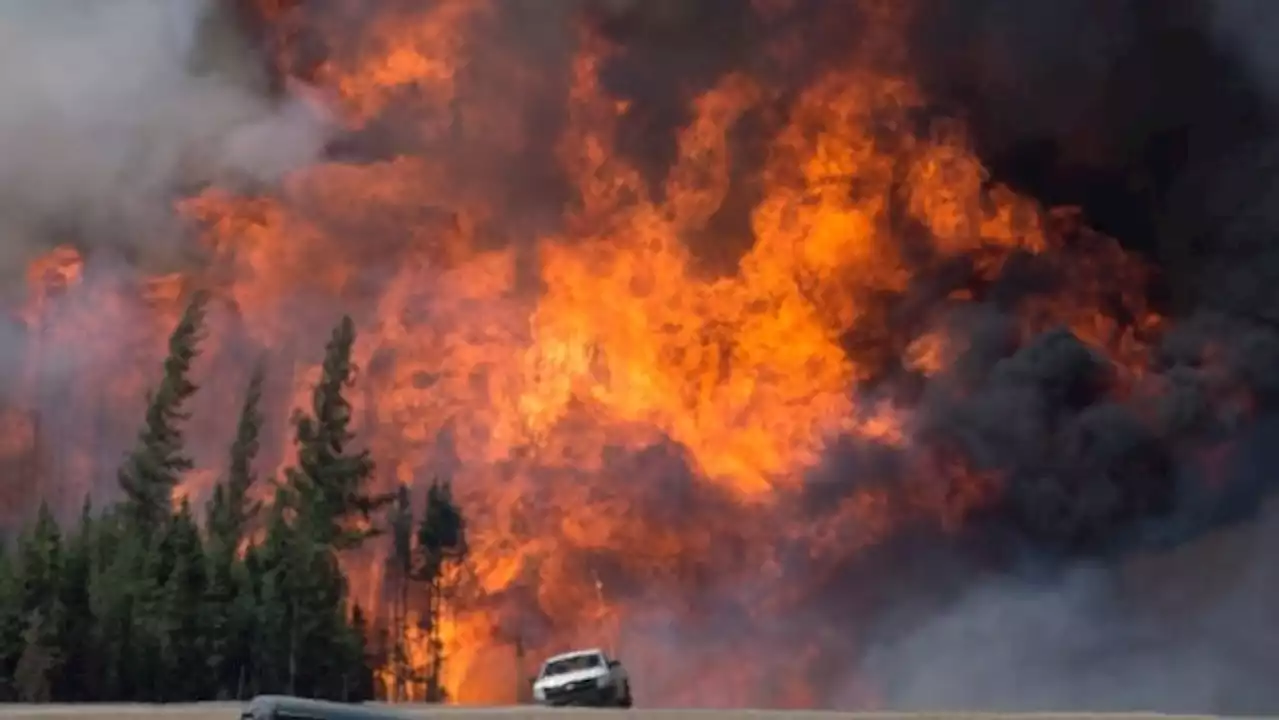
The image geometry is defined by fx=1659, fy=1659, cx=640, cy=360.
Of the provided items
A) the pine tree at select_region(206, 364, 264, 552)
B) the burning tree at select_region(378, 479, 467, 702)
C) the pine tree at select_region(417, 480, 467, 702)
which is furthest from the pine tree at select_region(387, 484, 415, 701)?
the pine tree at select_region(206, 364, 264, 552)

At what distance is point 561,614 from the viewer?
240 feet

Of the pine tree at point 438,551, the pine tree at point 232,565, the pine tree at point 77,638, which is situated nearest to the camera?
the pine tree at point 77,638

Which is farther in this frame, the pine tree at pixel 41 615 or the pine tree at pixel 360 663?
the pine tree at pixel 360 663

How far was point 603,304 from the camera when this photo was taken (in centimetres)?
7831

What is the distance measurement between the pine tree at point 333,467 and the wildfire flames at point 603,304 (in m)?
3.01

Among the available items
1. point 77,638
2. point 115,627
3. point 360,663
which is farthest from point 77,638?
point 360,663

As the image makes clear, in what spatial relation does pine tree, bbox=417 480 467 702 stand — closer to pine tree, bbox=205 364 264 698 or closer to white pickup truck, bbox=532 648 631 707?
pine tree, bbox=205 364 264 698

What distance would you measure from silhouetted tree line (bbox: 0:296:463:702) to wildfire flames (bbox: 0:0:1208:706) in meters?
2.57

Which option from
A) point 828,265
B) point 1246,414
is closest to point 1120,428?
point 1246,414

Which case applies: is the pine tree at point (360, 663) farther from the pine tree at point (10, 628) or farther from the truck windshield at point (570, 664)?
the truck windshield at point (570, 664)

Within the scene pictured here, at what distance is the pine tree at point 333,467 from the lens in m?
73.1

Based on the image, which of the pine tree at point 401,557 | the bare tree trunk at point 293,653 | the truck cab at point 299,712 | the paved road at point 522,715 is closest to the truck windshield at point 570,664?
the paved road at point 522,715

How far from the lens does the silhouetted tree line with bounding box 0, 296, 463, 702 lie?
61.2 m

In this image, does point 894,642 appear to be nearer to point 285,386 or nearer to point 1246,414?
point 1246,414
